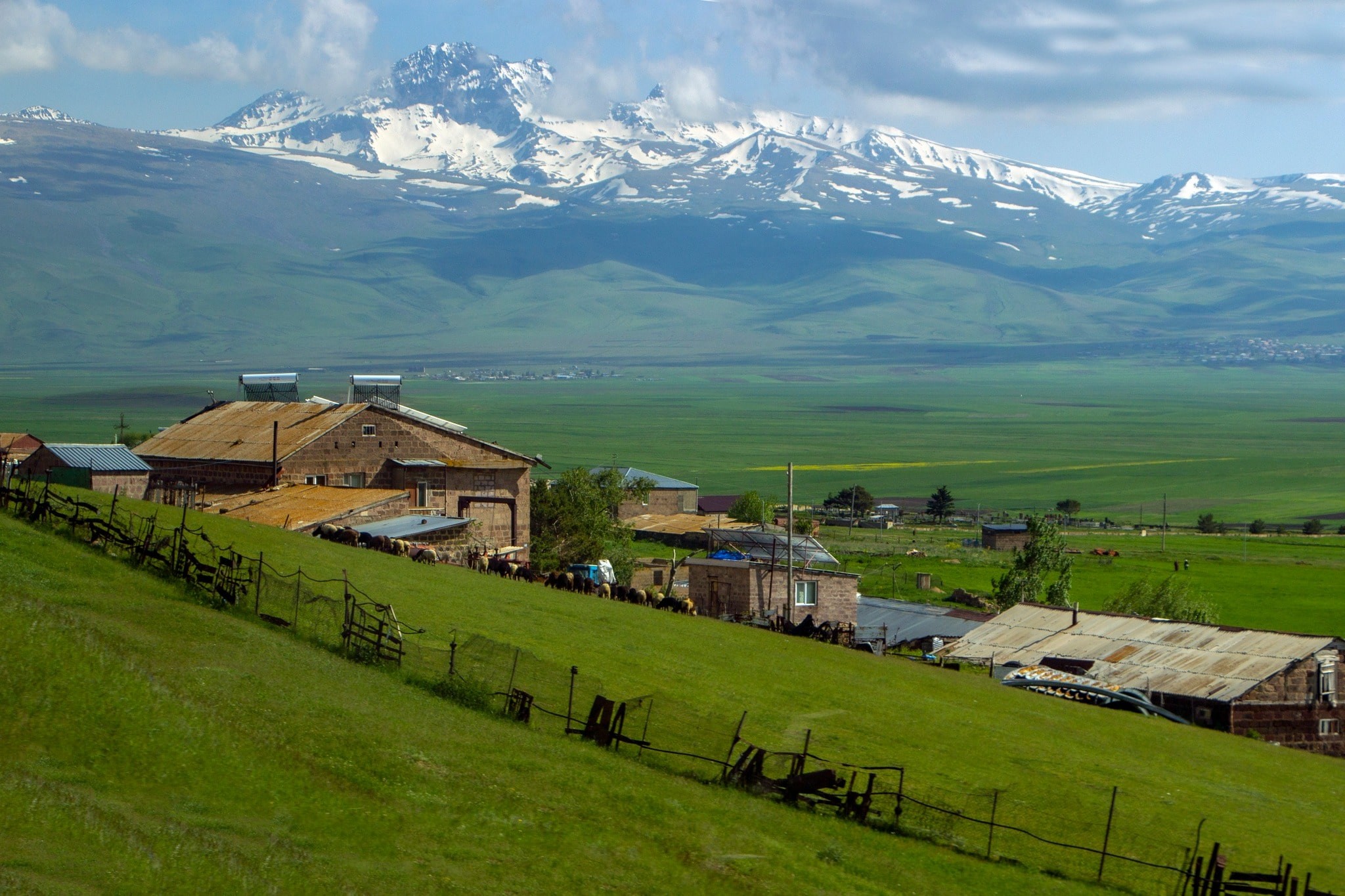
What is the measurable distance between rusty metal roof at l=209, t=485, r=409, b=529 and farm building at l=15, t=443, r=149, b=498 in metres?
2.92

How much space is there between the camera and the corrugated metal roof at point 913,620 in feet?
178

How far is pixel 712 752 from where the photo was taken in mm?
22516

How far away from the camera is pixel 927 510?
137 meters

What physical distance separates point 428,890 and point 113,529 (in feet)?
58.0

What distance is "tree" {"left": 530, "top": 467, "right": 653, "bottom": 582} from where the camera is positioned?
60.1 m

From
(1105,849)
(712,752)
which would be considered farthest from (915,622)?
(1105,849)

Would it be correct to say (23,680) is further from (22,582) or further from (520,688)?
(520,688)

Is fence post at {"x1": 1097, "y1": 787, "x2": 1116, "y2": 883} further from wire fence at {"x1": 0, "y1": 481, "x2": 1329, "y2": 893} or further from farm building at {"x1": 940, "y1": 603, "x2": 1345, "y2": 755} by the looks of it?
farm building at {"x1": 940, "y1": 603, "x2": 1345, "y2": 755}

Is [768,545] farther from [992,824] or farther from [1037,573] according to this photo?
[992,824]

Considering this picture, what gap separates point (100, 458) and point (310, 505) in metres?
8.70

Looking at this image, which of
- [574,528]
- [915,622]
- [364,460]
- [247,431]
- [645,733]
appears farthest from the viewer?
[574,528]

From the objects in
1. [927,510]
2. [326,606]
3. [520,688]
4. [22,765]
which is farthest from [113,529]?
[927,510]

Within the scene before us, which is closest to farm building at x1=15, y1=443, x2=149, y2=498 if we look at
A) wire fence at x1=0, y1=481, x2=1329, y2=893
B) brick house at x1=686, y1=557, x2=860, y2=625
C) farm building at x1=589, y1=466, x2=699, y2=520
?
brick house at x1=686, y1=557, x2=860, y2=625

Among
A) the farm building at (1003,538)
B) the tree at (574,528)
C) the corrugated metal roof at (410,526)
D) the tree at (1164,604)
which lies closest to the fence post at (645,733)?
the corrugated metal roof at (410,526)
